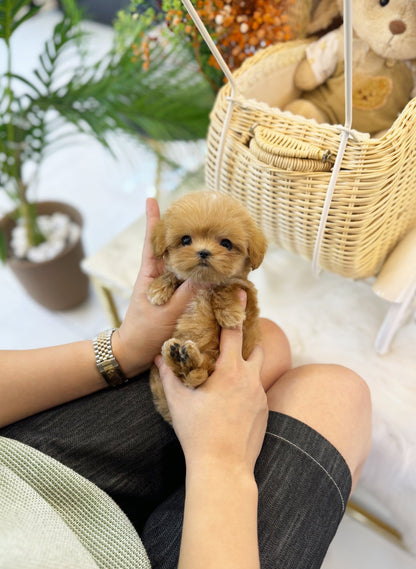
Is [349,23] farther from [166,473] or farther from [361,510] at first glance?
[361,510]

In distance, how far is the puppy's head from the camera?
74 cm

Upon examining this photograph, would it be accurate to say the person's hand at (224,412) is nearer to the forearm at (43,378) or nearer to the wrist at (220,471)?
the wrist at (220,471)

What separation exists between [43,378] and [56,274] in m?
0.92

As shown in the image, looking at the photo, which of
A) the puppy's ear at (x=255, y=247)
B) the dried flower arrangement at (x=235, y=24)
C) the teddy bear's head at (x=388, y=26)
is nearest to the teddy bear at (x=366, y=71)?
the teddy bear's head at (x=388, y=26)

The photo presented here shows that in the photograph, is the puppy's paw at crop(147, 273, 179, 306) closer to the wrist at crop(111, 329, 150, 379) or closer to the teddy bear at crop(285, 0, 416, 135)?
the wrist at crop(111, 329, 150, 379)

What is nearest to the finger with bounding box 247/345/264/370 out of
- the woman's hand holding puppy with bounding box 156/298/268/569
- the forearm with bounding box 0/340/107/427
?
the woman's hand holding puppy with bounding box 156/298/268/569

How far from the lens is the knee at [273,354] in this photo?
3.06 feet

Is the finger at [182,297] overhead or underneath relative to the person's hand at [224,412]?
overhead

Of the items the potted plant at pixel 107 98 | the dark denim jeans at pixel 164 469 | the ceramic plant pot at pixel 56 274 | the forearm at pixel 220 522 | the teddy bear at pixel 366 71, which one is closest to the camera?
the forearm at pixel 220 522

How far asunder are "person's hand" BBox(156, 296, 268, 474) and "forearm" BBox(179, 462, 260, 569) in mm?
24

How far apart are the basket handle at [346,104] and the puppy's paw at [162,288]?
0.30 m

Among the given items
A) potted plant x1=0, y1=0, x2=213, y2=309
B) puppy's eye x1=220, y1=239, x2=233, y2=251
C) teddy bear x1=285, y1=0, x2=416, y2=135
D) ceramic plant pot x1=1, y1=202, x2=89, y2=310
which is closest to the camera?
puppy's eye x1=220, y1=239, x2=233, y2=251

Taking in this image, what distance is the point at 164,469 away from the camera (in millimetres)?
809

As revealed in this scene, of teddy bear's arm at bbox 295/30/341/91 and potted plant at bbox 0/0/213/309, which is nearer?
teddy bear's arm at bbox 295/30/341/91
